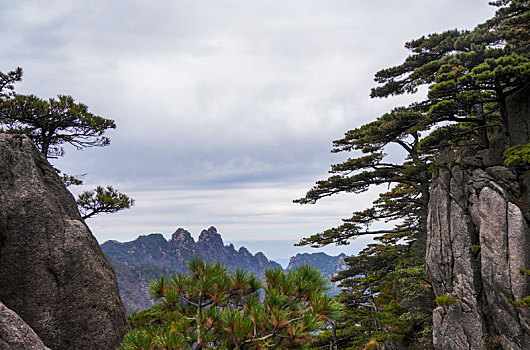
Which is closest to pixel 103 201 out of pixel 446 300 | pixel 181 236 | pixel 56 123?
pixel 56 123

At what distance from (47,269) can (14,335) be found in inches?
118

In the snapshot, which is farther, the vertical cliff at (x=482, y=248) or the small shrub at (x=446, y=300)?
the small shrub at (x=446, y=300)

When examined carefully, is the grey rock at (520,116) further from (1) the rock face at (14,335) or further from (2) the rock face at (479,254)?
(1) the rock face at (14,335)

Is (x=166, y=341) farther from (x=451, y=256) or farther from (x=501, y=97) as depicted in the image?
(x=501, y=97)

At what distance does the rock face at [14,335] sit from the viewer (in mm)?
3631

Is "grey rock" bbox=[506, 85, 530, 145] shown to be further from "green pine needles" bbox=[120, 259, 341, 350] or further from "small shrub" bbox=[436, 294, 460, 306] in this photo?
"green pine needles" bbox=[120, 259, 341, 350]

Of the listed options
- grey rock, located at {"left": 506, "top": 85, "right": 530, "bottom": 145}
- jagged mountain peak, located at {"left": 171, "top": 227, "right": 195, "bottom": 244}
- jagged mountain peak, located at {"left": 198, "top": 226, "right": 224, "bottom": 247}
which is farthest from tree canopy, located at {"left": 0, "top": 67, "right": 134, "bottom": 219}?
jagged mountain peak, located at {"left": 198, "top": 226, "right": 224, "bottom": 247}

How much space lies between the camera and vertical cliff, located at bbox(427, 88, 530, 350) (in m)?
8.05

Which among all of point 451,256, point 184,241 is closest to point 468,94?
point 451,256

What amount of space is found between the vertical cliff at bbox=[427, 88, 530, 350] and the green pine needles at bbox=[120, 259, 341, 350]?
22.8 ft

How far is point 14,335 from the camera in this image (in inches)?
147

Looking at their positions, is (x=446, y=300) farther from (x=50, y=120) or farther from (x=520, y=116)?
(x=50, y=120)

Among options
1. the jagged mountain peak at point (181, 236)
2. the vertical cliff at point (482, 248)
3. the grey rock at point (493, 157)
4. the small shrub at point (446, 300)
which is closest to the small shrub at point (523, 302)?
the vertical cliff at point (482, 248)

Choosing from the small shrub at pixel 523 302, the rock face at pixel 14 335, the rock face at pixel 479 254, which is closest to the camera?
the rock face at pixel 14 335
